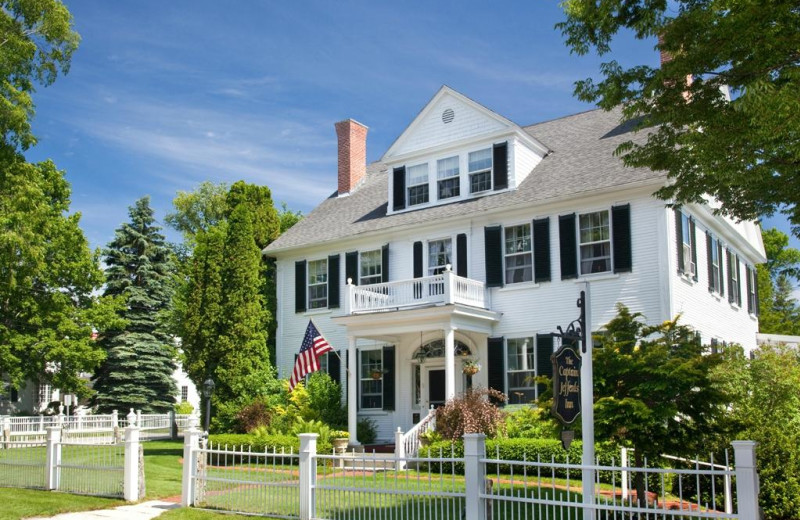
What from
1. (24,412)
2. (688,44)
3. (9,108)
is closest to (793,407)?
(688,44)

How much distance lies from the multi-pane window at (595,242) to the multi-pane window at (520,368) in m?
2.58

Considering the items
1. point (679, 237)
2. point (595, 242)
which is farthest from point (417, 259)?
point (679, 237)

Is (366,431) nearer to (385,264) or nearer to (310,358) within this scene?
(310,358)

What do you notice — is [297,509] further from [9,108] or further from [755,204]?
[9,108]

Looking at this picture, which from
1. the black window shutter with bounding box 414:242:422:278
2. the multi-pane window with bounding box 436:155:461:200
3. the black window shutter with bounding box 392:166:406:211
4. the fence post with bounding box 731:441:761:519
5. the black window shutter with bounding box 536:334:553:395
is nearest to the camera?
the fence post with bounding box 731:441:761:519

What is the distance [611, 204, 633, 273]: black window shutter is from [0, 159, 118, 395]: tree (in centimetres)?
2402

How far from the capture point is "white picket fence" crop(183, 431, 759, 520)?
25.7 ft

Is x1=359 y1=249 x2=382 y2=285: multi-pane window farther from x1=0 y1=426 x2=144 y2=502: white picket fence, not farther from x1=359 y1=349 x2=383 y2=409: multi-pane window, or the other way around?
x1=0 y1=426 x2=144 y2=502: white picket fence

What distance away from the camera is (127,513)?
501 inches

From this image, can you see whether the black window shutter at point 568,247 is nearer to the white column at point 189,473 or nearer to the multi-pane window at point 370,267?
the multi-pane window at point 370,267

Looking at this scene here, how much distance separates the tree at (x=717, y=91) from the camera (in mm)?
9445

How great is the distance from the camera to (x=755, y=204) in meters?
12.6

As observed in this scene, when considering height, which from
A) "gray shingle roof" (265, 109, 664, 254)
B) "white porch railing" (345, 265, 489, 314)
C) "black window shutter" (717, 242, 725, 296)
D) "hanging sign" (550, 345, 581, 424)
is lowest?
"hanging sign" (550, 345, 581, 424)

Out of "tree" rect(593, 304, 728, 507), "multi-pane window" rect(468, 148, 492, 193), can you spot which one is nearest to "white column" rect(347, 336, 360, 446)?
"multi-pane window" rect(468, 148, 492, 193)
